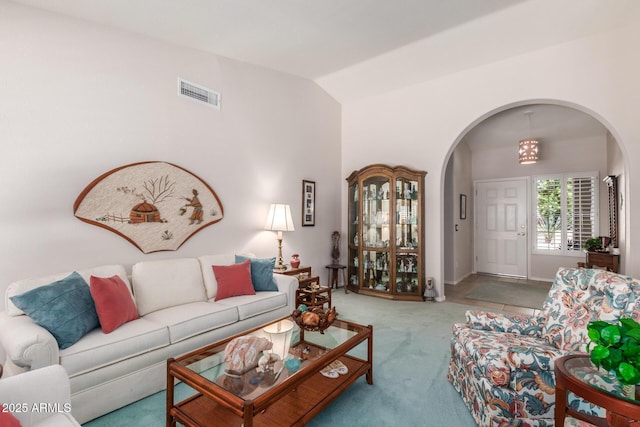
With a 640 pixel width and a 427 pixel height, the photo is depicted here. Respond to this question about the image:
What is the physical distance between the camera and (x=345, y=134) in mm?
5688

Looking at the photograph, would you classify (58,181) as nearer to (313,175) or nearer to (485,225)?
(313,175)

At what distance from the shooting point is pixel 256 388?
64.2 inches

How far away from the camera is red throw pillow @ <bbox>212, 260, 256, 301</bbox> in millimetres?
3096

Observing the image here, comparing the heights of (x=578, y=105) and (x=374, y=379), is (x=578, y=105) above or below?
above

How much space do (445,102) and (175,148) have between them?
370cm

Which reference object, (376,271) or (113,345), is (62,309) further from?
(376,271)

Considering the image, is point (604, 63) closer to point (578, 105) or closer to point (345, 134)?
point (578, 105)

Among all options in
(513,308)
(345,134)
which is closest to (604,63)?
(513,308)

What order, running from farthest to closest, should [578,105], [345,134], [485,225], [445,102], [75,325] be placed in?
[485,225] → [345,134] → [445,102] → [578,105] → [75,325]

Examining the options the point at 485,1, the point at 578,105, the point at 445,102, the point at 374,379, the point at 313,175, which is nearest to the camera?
the point at 374,379

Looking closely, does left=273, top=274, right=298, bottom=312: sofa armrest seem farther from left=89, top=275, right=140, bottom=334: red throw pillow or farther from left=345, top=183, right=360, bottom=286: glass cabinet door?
left=345, top=183, right=360, bottom=286: glass cabinet door

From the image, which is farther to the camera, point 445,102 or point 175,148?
point 445,102

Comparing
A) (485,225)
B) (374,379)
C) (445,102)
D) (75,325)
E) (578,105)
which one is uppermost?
(445,102)

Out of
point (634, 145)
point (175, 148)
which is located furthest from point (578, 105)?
point (175, 148)
